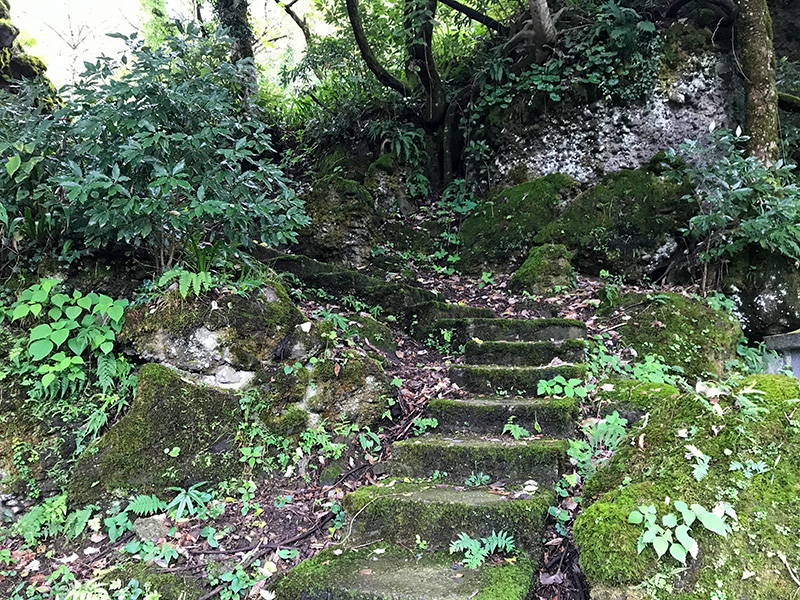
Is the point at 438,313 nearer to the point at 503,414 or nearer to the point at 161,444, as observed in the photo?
the point at 503,414

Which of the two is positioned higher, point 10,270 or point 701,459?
point 10,270

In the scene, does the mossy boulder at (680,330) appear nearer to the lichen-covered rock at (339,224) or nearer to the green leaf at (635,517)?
the green leaf at (635,517)

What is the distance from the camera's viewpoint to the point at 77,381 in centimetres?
390

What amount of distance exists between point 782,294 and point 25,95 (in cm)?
900

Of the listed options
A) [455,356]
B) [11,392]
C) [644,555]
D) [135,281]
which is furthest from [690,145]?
[11,392]

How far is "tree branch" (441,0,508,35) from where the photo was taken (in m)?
9.20

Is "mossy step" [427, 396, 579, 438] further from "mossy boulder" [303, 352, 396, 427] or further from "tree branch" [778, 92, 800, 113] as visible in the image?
"tree branch" [778, 92, 800, 113]

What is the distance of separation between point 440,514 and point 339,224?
5835 millimetres

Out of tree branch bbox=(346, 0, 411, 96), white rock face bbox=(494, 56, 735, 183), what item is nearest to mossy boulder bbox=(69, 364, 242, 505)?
white rock face bbox=(494, 56, 735, 183)

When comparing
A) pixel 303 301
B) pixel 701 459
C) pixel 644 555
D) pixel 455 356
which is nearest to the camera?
pixel 644 555

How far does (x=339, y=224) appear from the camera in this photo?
8.14 meters

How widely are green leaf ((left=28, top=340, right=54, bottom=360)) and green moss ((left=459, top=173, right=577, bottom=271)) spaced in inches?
230

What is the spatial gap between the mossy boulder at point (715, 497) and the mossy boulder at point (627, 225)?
4988 mm

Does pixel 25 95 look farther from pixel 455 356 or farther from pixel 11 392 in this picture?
pixel 455 356
